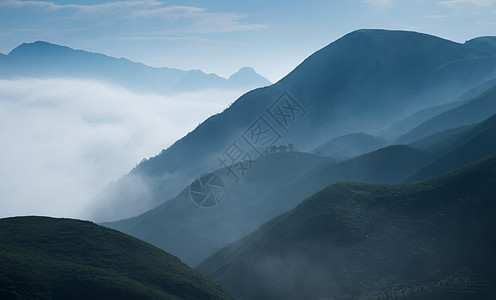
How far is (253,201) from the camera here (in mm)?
152875

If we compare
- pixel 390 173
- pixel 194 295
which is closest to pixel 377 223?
pixel 194 295

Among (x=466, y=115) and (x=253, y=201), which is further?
(x=466, y=115)

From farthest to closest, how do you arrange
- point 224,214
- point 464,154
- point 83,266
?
point 224,214 → point 464,154 → point 83,266

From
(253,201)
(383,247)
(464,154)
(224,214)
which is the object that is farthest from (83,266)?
(253,201)

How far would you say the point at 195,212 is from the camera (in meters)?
159

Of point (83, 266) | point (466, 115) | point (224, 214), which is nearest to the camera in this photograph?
point (83, 266)

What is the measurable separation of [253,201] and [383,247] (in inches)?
3523

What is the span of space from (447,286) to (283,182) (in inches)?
4405

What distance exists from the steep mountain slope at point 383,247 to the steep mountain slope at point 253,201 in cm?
4784

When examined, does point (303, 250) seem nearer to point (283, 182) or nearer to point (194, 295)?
point (194, 295)

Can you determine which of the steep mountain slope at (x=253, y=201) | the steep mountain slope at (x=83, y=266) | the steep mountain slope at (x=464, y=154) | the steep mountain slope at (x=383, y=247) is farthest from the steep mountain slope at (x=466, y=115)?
the steep mountain slope at (x=83, y=266)

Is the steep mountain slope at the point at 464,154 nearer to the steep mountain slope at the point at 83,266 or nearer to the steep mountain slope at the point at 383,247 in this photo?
the steep mountain slope at the point at 383,247

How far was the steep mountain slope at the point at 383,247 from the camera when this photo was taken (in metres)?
55.8

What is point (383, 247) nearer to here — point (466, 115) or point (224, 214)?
A: point (224, 214)
